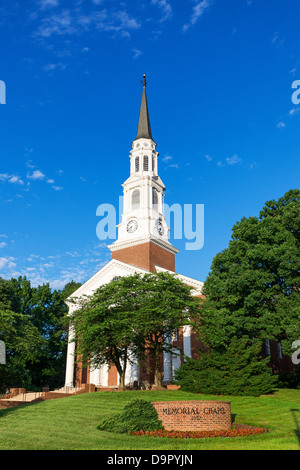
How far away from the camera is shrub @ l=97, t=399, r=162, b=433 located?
1407 centimetres

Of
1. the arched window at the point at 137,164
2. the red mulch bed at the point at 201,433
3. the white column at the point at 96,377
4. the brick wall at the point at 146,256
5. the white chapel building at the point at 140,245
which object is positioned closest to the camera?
the red mulch bed at the point at 201,433

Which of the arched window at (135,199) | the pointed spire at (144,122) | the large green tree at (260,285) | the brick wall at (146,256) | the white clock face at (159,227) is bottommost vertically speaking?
the large green tree at (260,285)

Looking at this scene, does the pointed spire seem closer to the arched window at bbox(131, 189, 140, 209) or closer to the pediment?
the arched window at bbox(131, 189, 140, 209)

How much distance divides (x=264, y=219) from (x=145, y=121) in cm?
2636

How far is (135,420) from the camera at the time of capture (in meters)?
14.3

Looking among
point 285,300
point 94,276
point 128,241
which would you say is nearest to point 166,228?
point 128,241

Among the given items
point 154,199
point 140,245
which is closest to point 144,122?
point 154,199

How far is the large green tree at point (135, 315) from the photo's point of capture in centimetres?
2744

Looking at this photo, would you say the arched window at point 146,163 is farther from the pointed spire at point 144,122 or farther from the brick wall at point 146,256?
the brick wall at point 146,256

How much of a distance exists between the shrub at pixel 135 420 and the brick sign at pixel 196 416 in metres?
0.37

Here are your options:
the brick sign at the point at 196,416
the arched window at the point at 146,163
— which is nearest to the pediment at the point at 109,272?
the arched window at the point at 146,163

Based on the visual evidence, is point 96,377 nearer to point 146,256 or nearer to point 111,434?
point 146,256

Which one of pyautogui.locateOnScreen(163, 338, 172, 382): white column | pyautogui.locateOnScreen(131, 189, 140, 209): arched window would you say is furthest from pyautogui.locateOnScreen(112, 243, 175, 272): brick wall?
pyautogui.locateOnScreen(163, 338, 172, 382): white column

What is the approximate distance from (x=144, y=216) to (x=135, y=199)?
132 inches
